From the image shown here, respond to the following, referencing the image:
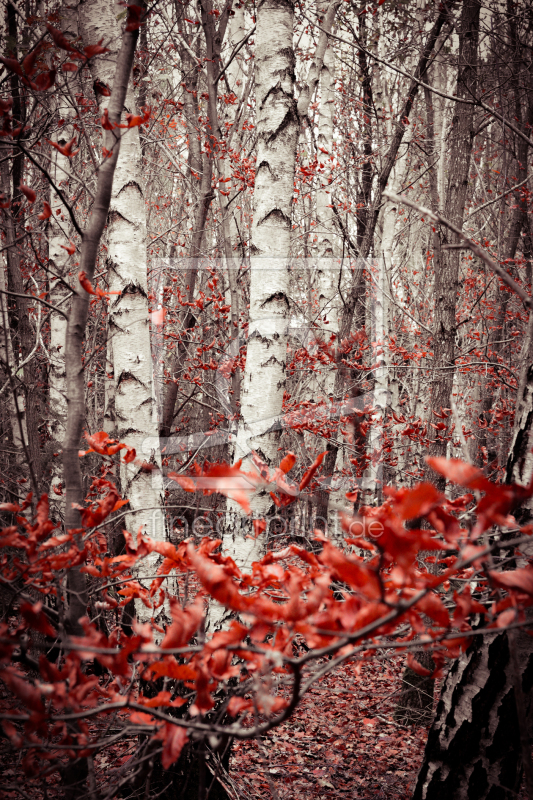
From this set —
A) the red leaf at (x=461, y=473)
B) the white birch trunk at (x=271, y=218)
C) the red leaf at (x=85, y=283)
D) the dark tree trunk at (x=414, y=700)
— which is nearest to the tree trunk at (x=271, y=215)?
the white birch trunk at (x=271, y=218)

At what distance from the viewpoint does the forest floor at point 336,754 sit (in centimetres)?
275

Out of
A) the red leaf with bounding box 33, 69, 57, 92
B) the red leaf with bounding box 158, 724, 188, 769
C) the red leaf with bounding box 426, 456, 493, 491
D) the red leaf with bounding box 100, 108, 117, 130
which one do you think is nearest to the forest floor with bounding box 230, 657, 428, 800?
the red leaf with bounding box 158, 724, 188, 769

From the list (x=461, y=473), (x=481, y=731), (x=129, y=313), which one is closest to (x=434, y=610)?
(x=461, y=473)

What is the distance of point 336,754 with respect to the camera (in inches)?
135

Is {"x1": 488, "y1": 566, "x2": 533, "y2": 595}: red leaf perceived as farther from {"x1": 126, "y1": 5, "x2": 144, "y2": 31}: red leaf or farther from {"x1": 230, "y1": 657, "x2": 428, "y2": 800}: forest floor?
{"x1": 230, "y1": 657, "x2": 428, "y2": 800}: forest floor

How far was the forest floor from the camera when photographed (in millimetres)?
2754

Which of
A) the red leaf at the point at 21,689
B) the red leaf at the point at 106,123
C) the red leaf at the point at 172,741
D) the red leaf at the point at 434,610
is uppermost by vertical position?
the red leaf at the point at 106,123

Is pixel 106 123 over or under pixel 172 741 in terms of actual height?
over

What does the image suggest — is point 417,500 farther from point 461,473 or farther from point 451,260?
point 451,260

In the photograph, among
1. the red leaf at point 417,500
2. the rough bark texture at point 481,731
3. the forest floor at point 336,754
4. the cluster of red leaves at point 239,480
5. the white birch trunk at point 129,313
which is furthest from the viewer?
the forest floor at point 336,754

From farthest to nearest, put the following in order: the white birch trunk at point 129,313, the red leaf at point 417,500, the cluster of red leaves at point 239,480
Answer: the white birch trunk at point 129,313
the cluster of red leaves at point 239,480
the red leaf at point 417,500

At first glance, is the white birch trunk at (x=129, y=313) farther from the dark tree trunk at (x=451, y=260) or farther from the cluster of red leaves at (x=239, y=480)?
the dark tree trunk at (x=451, y=260)

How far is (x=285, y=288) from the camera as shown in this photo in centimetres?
239

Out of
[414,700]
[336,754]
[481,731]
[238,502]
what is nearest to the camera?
[238,502]
